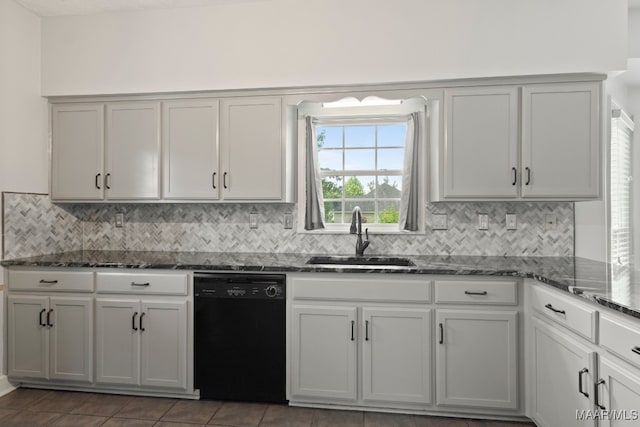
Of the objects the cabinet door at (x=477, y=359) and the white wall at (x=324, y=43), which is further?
the white wall at (x=324, y=43)

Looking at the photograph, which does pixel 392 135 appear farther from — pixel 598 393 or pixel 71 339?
pixel 71 339

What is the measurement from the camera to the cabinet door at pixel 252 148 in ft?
9.43

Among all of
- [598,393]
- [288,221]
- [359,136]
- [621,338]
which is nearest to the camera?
[621,338]

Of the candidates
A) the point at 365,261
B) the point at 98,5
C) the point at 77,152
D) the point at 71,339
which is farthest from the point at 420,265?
the point at 98,5

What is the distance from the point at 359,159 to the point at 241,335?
170 centimetres

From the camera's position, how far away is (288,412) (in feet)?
8.09

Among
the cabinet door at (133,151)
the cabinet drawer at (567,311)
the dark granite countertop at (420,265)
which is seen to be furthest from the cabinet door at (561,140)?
the cabinet door at (133,151)

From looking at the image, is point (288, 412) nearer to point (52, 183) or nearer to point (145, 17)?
point (52, 183)

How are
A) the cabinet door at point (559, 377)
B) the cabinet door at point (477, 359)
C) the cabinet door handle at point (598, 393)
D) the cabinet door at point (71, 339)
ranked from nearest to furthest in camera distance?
the cabinet door handle at point (598, 393), the cabinet door at point (559, 377), the cabinet door at point (477, 359), the cabinet door at point (71, 339)

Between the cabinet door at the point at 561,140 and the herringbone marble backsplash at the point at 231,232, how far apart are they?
0.38 metres

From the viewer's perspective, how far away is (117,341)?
268 cm

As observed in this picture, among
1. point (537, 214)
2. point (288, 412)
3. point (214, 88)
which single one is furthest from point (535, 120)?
point (288, 412)

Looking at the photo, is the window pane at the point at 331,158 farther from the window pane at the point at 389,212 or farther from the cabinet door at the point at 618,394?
Result: the cabinet door at the point at 618,394

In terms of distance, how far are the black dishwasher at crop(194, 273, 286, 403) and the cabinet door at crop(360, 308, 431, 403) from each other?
54cm
